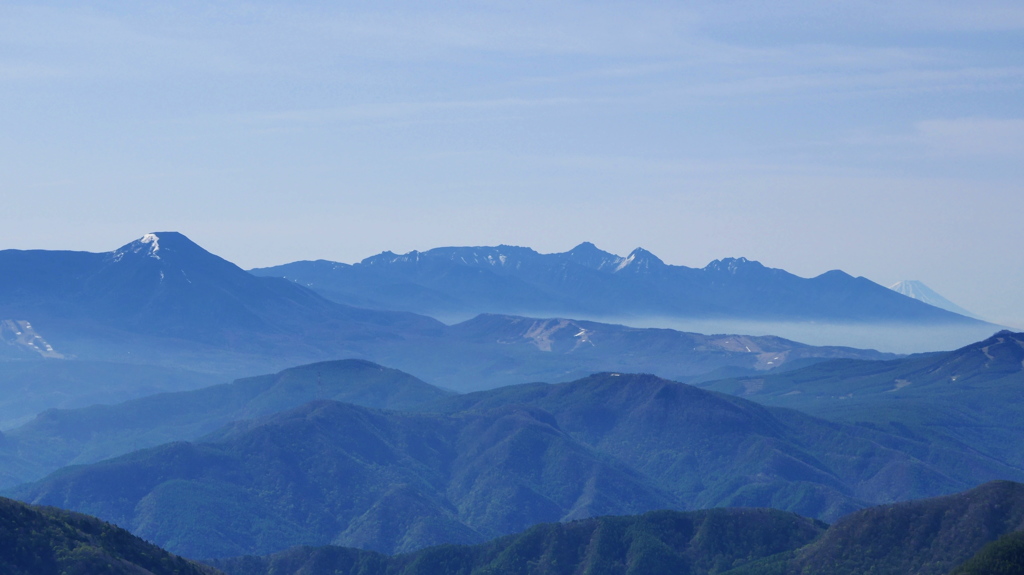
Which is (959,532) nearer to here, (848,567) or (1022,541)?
(848,567)

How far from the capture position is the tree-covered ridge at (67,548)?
155125 millimetres

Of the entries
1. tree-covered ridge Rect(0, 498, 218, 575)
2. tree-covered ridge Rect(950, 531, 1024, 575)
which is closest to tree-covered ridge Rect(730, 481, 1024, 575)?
tree-covered ridge Rect(950, 531, 1024, 575)

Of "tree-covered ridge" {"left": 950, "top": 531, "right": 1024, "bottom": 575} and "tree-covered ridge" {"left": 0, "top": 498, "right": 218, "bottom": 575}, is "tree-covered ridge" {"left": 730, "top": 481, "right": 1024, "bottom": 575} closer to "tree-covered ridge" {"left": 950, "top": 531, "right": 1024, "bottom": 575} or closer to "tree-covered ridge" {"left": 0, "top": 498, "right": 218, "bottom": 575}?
"tree-covered ridge" {"left": 950, "top": 531, "right": 1024, "bottom": 575}

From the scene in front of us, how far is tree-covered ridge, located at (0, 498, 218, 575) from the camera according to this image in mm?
155125

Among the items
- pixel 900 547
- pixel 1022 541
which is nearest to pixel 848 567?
pixel 900 547

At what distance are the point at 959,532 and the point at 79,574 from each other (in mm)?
119626

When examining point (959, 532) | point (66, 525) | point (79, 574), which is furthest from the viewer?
point (959, 532)

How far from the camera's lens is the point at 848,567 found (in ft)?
647

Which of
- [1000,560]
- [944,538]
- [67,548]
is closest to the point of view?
[1000,560]

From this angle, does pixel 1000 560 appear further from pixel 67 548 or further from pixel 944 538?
pixel 67 548

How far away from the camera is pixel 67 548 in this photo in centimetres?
15938

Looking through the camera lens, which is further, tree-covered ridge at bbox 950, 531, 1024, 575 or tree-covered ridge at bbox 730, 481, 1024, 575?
tree-covered ridge at bbox 730, 481, 1024, 575

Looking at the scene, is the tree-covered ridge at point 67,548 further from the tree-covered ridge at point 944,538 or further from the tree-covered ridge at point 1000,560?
the tree-covered ridge at point 1000,560

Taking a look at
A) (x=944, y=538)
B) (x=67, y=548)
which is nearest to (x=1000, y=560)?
(x=944, y=538)
